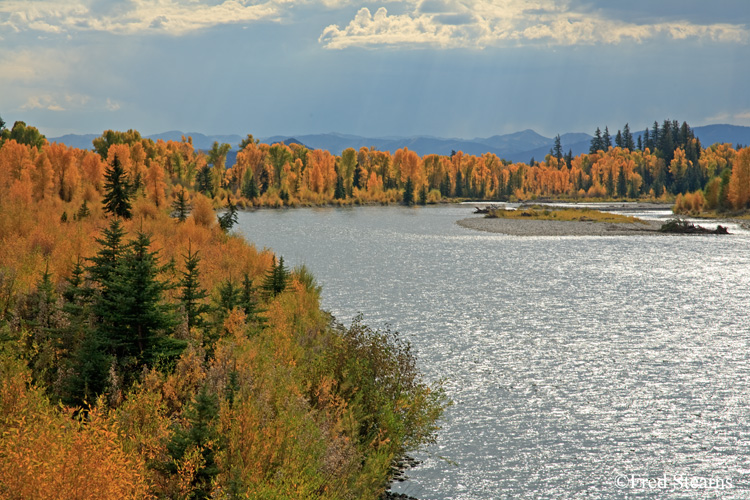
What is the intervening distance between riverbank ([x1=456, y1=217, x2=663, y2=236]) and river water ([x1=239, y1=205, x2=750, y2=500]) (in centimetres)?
2998

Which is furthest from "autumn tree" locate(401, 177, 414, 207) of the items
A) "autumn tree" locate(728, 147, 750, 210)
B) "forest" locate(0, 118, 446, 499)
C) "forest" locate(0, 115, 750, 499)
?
"forest" locate(0, 118, 446, 499)

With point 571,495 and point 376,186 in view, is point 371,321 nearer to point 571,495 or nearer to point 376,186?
point 571,495

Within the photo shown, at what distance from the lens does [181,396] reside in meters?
12.9

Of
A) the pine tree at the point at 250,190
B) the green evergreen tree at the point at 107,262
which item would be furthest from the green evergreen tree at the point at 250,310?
the pine tree at the point at 250,190

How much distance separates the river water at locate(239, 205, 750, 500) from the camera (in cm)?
1452

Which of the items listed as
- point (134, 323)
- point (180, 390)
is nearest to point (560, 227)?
point (134, 323)

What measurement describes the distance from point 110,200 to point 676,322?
36.3 meters

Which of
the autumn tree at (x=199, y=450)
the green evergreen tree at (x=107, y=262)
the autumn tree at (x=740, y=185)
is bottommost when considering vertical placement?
the autumn tree at (x=199, y=450)

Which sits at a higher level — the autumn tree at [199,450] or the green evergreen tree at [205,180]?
the green evergreen tree at [205,180]

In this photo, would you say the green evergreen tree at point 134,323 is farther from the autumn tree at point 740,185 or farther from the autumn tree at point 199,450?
the autumn tree at point 740,185

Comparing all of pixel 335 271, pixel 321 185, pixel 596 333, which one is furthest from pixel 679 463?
pixel 321 185

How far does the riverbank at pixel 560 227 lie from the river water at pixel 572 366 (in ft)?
98.4

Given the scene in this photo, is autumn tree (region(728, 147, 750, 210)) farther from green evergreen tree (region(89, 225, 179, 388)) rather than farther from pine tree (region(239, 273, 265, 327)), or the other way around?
green evergreen tree (region(89, 225, 179, 388))

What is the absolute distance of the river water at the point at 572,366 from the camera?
47.6ft
